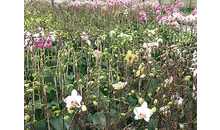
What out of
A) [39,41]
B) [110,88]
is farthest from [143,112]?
[39,41]

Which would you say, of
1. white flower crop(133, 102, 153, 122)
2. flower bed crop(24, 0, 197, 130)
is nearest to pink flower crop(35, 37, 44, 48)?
flower bed crop(24, 0, 197, 130)

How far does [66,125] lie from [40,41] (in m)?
0.59

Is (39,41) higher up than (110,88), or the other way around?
(39,41)

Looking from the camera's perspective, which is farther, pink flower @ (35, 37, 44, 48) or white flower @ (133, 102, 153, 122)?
pink flower @ (35, 37, 44, 48)

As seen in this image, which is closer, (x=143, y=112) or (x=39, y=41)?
(x=143, y=112)

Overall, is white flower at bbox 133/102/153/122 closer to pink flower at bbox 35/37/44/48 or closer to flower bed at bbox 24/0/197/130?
flower bed at bbox 24/0/197/130

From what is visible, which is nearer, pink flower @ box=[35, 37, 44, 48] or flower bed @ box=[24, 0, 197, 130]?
flower bed @ box=[24, 0, 197, 130]

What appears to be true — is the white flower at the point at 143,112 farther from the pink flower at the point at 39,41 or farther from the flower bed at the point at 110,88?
the pink flower at the point at 39,41

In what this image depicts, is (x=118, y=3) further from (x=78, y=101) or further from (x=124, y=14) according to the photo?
(x=78, y=101)

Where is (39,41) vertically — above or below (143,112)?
above

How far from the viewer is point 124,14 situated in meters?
3.31

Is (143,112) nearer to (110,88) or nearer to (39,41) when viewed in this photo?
(110,88)

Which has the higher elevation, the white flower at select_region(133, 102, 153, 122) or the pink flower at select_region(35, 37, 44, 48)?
the pink flower at select_region(35, 37, 44, 48)

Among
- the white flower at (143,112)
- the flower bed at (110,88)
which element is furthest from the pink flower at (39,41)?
the white flower at (143,112)
